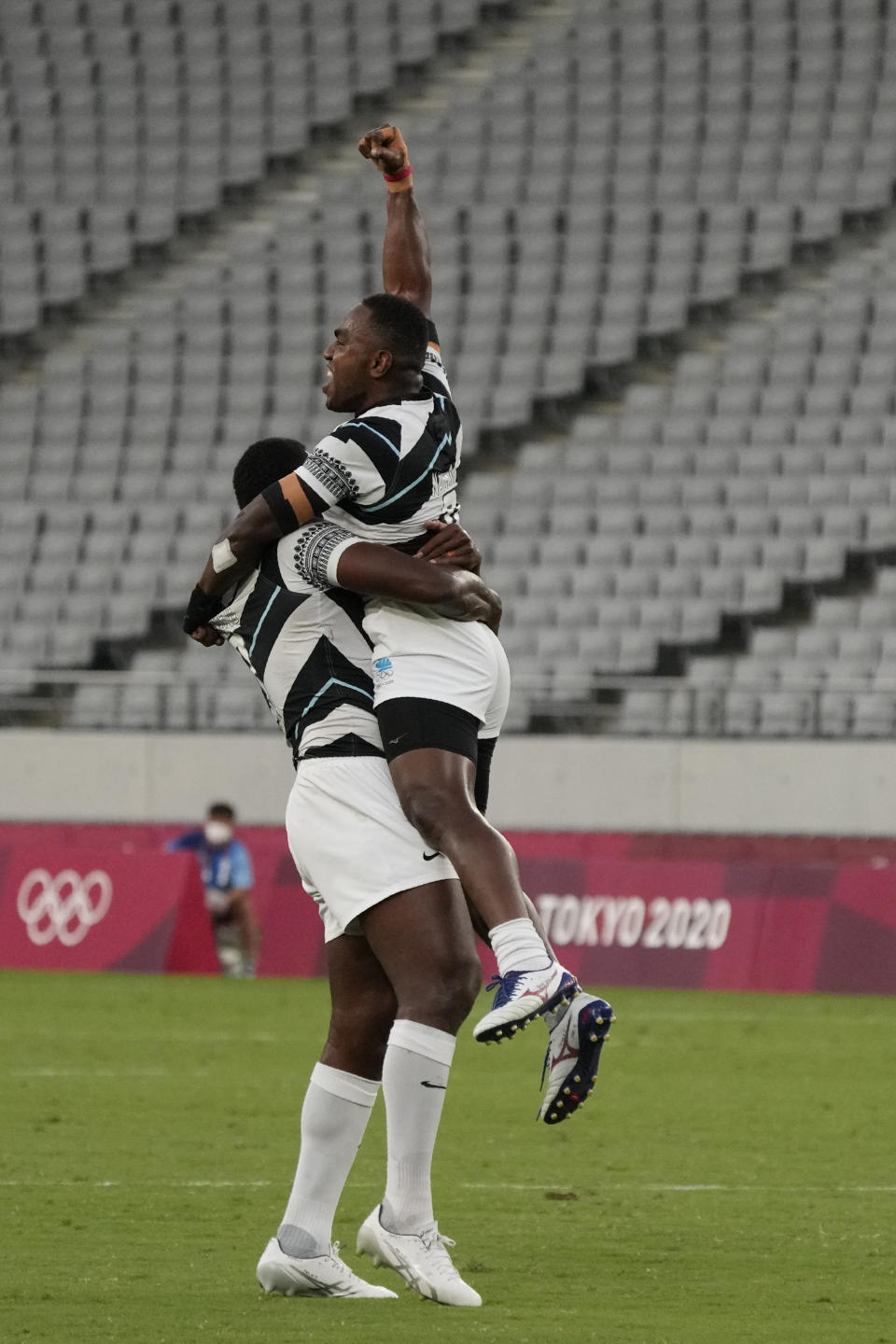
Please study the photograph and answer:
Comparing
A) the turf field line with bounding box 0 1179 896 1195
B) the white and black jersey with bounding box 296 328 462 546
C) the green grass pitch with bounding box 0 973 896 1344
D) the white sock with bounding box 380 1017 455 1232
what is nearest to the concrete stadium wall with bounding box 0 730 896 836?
the green grass pitch with bounding box 0 973 896 1344

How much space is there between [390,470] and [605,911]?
11.7 m

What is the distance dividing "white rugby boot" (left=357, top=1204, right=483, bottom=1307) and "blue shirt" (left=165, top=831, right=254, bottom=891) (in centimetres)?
1217

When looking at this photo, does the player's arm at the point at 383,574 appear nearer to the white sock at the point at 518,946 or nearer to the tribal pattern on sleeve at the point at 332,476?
the tribal pattern on sleeve at the point at 332,476

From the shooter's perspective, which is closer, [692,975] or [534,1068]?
[534,1068]

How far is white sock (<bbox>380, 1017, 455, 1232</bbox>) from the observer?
216 inches

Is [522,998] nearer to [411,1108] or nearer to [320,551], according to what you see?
[411,1108]

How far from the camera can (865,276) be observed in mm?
25141

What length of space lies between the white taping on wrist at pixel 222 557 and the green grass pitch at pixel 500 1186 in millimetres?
1751

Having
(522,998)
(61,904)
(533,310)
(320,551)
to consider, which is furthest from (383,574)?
(533,310)

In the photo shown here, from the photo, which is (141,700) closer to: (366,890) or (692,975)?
(692,975)

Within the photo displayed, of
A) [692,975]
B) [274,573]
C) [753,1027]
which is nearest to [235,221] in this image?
[692,975]

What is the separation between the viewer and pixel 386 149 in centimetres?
652

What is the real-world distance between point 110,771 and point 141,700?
752 millimetres

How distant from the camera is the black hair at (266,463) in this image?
600cm
